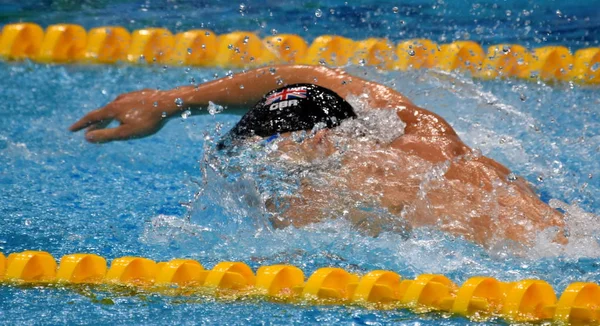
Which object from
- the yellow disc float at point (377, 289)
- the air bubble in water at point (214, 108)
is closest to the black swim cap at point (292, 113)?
the air bubble in water at point (214, 108)

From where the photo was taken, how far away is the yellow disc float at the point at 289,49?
4.40 metres

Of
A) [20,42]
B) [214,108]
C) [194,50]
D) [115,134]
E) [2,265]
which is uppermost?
[194,50]

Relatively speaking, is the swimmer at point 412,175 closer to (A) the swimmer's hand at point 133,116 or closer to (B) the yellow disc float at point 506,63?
(A) the swimmer's hand at point 133,116

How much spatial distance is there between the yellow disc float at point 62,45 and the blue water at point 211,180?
11cm

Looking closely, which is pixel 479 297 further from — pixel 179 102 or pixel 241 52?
pixel 241 52

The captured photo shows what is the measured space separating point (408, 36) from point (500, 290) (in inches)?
136

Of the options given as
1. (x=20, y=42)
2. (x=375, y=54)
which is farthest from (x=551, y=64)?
(x=20, y=42)

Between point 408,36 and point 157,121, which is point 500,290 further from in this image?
point 408,36

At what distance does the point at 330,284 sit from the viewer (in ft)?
6.34

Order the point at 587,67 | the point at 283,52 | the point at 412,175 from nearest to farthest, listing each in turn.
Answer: the point at 412,175 < the point at 587,67 < the point at 283,52

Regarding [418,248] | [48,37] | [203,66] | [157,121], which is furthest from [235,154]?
[48,37]

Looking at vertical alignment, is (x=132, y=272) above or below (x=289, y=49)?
below

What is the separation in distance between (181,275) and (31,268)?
1.23 ft

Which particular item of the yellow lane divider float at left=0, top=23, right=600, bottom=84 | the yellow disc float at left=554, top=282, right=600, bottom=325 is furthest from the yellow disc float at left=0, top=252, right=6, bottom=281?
the yellow lane divider float at left=0, top=23, right=600, bottom=84
